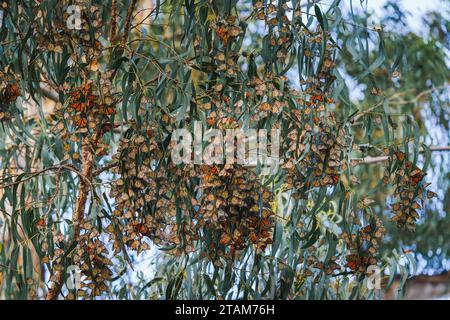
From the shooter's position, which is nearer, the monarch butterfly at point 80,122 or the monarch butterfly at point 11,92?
the monarch butterfly at point 80,122

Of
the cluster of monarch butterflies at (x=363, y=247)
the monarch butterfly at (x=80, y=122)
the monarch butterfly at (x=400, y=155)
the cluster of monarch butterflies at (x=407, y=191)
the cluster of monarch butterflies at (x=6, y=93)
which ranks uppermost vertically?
the cluster of monarch butterflies at (x=6, y=93)

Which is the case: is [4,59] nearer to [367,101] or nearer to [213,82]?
[213,82]

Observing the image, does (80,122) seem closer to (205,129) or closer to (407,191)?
(205,129)

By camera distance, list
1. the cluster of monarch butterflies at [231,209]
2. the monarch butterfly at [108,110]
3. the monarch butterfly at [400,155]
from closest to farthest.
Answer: the cluster of monarch butterflies at [231,209] < the monarch butterfly at [108,110] < the monarch butterfly at [400,155]

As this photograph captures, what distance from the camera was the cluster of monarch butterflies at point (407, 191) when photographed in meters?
1.78

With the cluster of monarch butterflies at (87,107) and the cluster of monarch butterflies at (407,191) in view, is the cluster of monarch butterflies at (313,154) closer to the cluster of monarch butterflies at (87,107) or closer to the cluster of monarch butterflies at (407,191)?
the cluster of monarch butterflies at (407,191)

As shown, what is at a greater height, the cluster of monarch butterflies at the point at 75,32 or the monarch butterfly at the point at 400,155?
the cluster of monarch butterflies at the point at 75,32

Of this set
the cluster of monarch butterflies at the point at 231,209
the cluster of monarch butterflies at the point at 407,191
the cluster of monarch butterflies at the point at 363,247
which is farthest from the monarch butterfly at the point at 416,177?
the cluster of monarch butterflies at the point at 231,209

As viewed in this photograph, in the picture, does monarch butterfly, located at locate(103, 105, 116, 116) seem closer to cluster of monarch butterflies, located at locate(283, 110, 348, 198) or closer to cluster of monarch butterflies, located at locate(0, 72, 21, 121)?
cluster of monarch butterflies, located at locate(0, 72, 21, 121)

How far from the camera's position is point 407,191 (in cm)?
179

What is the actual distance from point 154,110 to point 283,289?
525 mm

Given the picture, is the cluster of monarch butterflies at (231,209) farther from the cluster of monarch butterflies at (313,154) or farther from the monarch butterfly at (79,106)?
the monarch butterfly at (79,106)

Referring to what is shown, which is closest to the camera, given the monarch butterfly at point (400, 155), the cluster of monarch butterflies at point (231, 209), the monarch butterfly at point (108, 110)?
the cluster of monarch butterflies at point (231, 209)

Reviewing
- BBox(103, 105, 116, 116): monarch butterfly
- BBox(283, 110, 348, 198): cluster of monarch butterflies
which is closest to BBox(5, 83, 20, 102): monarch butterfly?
BBox(103, 105, 116, 116): monarch butterfly
